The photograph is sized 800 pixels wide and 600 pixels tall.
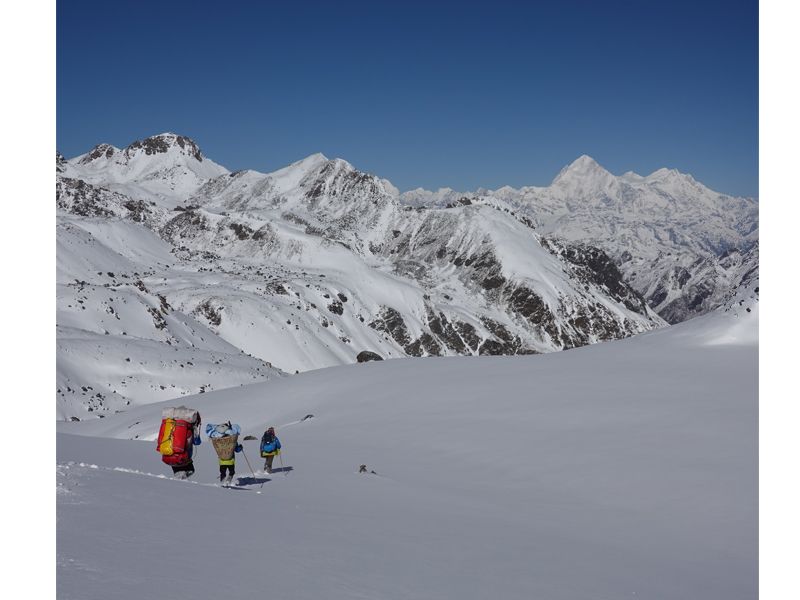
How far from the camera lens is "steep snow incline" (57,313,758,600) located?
623 cm

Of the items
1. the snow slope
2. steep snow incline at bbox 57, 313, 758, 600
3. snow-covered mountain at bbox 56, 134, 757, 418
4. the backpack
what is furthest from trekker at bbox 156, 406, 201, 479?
snow-covered mountain at bbox 56, 134, 757, 418

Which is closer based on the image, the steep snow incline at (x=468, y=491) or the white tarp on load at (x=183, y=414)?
the steep snow incline at (x=468, y=491)

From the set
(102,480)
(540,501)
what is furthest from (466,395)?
(102,480)

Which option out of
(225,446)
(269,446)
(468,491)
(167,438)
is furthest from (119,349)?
(468,491)

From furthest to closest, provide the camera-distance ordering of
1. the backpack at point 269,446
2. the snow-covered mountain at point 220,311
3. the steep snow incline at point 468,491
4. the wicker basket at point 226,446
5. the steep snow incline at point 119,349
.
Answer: the snow-covered mountain at point 220,311 < the steep snow incline at point 119,349 < the backpack at point 269,446 < the wicker basket at point 226,446 < the steep snow incline at point 468,491

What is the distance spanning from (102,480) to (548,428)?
470 inches

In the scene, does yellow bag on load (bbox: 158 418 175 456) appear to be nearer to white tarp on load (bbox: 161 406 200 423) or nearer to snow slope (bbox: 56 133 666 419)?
white tarp on load (bbox: 161 406 200 423)

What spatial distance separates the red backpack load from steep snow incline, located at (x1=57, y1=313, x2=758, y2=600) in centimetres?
59

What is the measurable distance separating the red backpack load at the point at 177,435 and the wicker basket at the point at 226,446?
631 millimetres

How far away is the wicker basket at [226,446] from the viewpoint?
12.5 metres

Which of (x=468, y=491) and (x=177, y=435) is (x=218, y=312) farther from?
(x=177, y=435)

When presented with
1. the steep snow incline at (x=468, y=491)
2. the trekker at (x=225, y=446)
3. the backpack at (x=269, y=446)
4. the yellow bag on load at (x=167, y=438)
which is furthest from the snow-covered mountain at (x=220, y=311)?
the yellow bag on load at (x=167, y=438)

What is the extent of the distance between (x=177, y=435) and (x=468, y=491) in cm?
587

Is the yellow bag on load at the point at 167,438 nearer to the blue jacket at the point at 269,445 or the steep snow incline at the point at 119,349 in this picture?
the blue jacket at the point at 269,445
